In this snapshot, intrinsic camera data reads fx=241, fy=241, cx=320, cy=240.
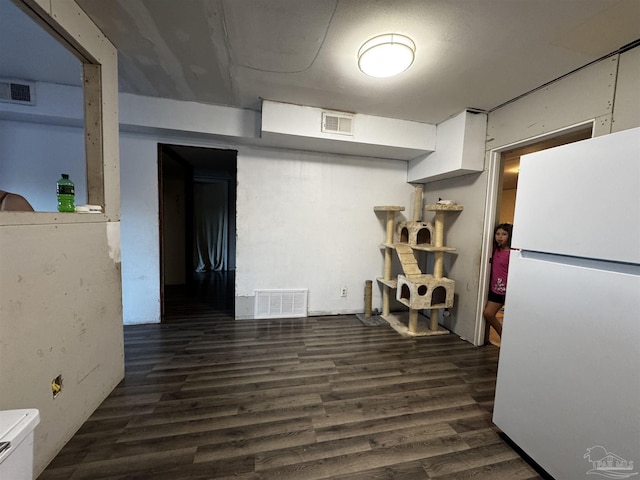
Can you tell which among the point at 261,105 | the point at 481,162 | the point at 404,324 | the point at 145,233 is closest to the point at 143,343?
the point at 145,233

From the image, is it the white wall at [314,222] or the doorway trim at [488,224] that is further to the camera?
the white wall at [314,222]

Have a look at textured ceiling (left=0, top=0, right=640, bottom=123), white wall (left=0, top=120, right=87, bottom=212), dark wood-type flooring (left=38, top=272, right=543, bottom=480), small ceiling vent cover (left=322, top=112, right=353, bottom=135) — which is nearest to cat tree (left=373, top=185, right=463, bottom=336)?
dark wood-type flooring (left=38, top=272, right=543, bottom=480)

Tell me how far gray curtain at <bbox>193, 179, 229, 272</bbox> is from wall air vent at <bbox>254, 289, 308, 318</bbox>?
3177 mm

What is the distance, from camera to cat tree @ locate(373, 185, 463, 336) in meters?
2.69

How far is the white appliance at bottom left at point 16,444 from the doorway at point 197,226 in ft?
7.65

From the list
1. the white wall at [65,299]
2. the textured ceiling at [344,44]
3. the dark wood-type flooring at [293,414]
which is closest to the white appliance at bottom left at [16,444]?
the white wall at [65,299]

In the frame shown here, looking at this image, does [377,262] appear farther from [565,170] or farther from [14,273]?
[14,273]

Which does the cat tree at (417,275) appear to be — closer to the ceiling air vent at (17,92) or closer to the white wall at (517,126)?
the white wall at (517,126)

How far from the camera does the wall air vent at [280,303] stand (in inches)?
121

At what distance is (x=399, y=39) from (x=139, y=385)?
298 centimetres

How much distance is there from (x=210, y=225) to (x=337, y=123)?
427cm

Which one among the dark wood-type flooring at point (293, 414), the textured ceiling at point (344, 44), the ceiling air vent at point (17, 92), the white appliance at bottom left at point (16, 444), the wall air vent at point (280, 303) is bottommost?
the dark wood-type flooring at point (293, 414)

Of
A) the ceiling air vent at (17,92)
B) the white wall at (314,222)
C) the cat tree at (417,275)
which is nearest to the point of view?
the ceiling air vent at (17,92)

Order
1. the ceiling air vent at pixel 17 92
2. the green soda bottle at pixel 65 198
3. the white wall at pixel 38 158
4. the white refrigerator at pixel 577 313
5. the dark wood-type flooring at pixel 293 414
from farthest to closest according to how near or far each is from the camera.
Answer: the white wall at pixel 38 158 < the ceiling air vent at pixel 17 92 < the green soda bottle at pixel 65 198 < the dark wood-type flooring at pixel 293 414 < the white refrigerator at pixel 577 313
